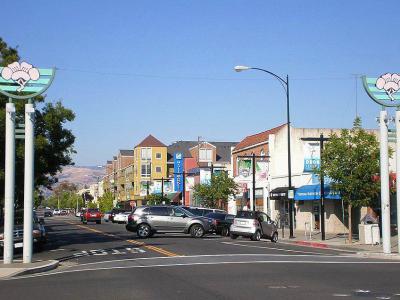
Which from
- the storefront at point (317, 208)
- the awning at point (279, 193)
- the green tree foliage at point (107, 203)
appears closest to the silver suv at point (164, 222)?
the storefront at point (317, 208)

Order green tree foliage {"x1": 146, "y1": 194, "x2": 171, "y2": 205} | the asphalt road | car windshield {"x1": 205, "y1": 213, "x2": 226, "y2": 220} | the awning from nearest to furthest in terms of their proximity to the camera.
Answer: the asphalt road, car windshield {"x1": 205, "y1": 213, "x2": 226, "y2": 220}, the awning, green tree foliage {"x1": 146, "y1": 194, "x2": 171, "y2": 205}

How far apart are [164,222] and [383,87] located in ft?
51.3

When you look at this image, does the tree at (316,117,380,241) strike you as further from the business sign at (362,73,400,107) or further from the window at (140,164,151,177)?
the window at (140,164,151,177)

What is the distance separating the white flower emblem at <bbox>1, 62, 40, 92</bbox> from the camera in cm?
2008

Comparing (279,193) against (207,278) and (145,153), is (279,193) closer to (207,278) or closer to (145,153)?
(207,278)

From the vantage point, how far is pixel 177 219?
35188 mm

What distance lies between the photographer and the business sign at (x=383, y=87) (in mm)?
24172

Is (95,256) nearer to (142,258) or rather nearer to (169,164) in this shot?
(142,258)


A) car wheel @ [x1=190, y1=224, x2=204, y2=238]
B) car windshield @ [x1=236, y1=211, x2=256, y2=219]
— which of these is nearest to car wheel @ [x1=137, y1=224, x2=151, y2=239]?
car wheel @ [x1=190, y1=224, x2=204, y2=238]

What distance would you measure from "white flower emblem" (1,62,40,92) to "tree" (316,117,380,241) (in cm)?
1729

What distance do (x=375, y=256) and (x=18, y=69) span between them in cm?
1466

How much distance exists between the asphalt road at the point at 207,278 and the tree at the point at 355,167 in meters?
10.0

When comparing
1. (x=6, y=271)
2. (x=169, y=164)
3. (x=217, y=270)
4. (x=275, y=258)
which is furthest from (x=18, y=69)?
(x=169, y=164)

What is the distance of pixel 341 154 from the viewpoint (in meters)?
31.9
